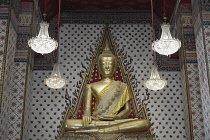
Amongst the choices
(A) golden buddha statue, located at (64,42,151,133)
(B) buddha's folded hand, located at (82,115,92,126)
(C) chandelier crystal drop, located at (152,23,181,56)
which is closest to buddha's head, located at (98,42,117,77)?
(A) golden buddha statue, located at (64,42,151,133)

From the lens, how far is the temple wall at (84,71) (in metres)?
8.09

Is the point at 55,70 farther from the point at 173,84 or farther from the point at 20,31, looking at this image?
the point at 173,84

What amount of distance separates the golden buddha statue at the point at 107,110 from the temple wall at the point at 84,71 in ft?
4.05

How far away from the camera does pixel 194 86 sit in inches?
273

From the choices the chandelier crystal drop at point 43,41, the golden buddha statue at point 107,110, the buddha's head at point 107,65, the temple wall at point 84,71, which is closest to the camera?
the chandelier crystal drop at point 43,41

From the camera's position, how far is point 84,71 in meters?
8.58

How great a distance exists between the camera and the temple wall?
809cm

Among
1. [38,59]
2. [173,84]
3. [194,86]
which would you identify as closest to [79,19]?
[38,59]

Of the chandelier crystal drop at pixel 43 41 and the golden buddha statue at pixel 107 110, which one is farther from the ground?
the chandelier crystal drop at pixel 43 41

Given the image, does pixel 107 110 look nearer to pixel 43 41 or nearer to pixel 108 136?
pixel 108 136

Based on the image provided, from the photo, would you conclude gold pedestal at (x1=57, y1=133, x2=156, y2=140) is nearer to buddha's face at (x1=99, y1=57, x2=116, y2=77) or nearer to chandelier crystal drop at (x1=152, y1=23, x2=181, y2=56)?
chandelier crystal drop at (x1=152, y1=23, x2=181, y2=56)

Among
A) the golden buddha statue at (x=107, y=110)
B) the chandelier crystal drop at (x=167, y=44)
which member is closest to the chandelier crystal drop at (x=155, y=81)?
the golden buddha statue at (x=107, y=110)

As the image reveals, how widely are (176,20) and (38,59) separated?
344cm

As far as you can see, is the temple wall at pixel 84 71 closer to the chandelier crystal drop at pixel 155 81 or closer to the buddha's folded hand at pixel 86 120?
the chandelier crystal drop at pixel 155 81
